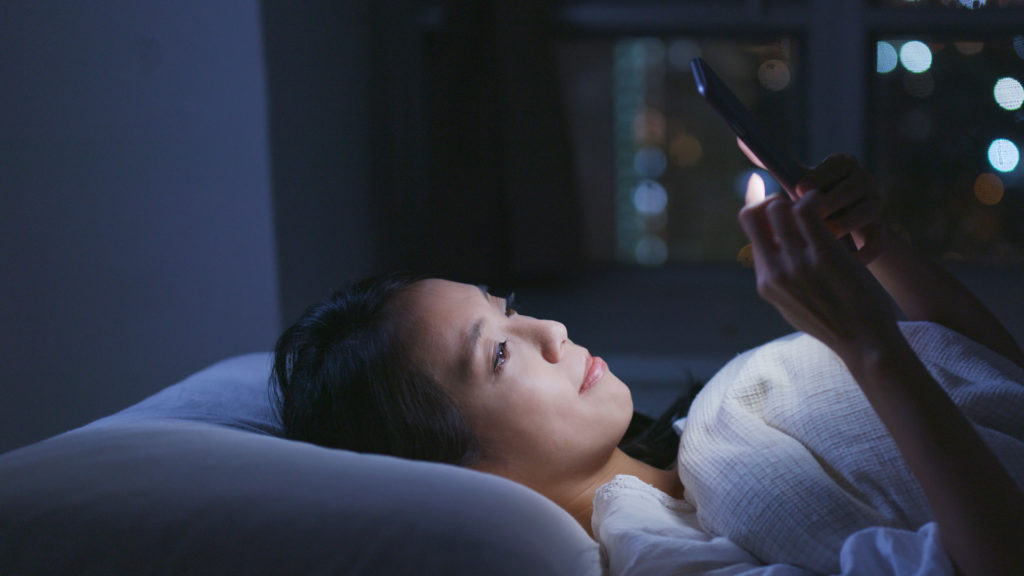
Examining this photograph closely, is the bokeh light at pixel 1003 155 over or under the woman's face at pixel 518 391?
over

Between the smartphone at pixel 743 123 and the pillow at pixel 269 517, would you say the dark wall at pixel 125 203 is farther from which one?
the smartphone at pixel 743 123

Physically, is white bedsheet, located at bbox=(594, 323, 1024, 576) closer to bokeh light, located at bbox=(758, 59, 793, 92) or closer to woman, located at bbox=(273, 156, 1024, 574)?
woman, located at bbox=(273, 156, 1024, 574)

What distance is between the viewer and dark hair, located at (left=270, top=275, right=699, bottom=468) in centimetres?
84

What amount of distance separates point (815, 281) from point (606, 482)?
1.39 feet

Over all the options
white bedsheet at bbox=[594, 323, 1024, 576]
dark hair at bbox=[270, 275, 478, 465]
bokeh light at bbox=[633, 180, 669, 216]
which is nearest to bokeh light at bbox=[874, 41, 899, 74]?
bokeh light at bbox=[633, 180, 669, 216]

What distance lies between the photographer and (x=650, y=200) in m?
2.46

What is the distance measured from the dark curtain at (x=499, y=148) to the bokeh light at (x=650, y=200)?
36 centimetres

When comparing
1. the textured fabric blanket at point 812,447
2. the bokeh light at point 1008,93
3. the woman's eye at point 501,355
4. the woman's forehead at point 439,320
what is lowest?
the textured fabric blanket at point 812,447

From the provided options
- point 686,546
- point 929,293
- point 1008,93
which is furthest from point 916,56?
point 686,546

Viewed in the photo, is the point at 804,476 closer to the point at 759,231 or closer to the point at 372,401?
the point at 759,231

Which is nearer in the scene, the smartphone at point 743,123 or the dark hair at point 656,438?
the smartphone at point 743,123

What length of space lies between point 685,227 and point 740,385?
5.36 feet

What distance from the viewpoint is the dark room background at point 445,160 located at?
1562mm

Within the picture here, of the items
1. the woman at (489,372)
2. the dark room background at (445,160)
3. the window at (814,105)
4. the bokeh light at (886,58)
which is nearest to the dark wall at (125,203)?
the dark room background at (445,160)
